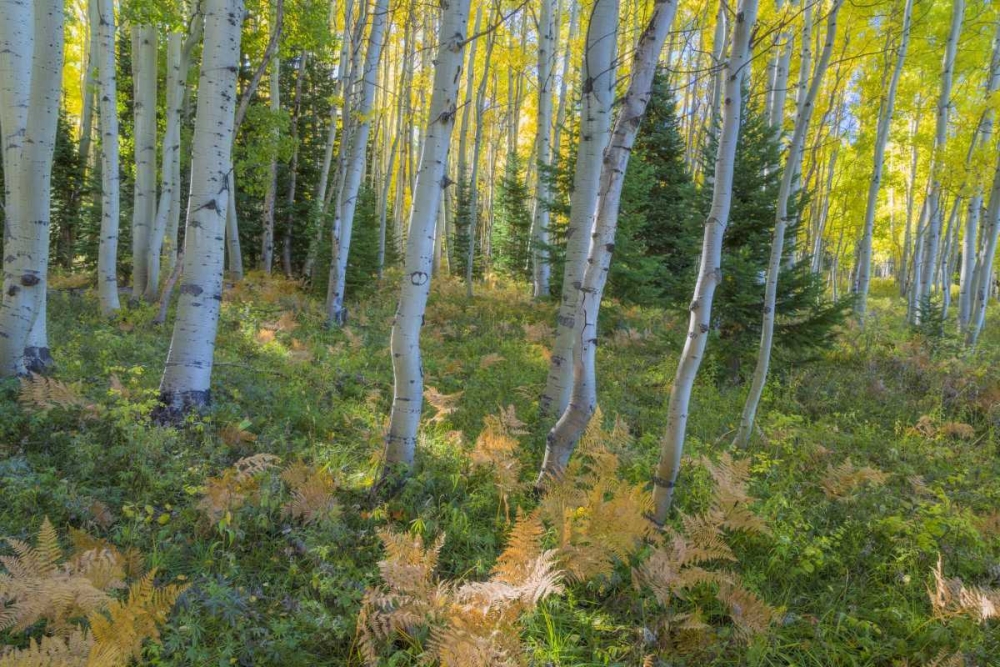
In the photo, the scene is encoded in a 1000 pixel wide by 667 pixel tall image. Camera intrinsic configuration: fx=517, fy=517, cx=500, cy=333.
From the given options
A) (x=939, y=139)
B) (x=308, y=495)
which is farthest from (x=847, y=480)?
(x=939, y=139)

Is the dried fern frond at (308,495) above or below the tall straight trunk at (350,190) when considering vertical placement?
below

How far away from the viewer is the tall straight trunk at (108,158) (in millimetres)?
7926

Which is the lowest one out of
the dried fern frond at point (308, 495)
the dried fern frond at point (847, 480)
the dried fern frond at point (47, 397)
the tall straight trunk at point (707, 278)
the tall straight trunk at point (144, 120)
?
the dried fern frond at point (308, 495)

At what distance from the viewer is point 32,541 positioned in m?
3.04

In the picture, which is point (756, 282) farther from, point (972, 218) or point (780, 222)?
point (972, 218)

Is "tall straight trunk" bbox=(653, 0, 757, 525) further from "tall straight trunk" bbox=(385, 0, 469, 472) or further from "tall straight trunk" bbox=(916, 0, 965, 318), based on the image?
"tall straight trunk" bbox=(916, 0, 965, 318)

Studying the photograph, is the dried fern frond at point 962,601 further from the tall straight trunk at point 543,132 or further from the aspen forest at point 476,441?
the tall straight trunk at point 543,132

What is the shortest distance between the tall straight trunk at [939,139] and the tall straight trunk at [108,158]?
14.5 meters

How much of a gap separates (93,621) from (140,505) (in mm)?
1369

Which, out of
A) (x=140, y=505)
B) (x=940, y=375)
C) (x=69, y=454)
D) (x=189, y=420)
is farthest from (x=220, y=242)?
(x=940, y=375)

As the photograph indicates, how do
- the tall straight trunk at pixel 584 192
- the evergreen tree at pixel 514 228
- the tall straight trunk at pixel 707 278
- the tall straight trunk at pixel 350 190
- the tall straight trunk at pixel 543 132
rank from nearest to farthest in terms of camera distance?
1. the tall straight trunk at pixel 707 278
2. the tall straight trunk at pixel 584 192
3. the tall straight trunk at pixel 350 190
4. the tall straight trunk at pixel 543 132
5. the evergreen tree at pixel 514 228

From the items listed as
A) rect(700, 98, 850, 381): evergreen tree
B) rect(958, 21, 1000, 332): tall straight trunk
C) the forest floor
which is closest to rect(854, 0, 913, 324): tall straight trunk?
rect(958, 21, 1000, 332): tall straight trunk

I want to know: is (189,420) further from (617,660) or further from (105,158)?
(105,158)

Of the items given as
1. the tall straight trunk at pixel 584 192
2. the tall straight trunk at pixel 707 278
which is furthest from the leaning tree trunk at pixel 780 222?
the tall straight trunk at pixel 584 192
